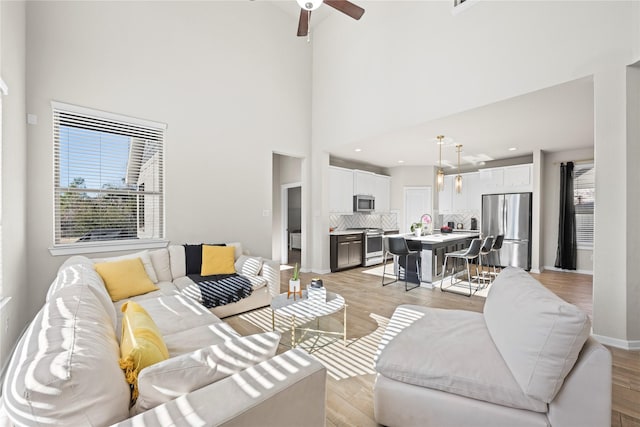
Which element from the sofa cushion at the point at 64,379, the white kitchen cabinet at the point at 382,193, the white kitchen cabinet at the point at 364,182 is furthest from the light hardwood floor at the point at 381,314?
the white kitchen cabinet at the point at 382,193

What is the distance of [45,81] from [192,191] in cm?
199

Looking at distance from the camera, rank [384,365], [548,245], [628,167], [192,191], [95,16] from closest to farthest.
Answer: [384,365], [628,167], [95,16], [192,191], [548,245]

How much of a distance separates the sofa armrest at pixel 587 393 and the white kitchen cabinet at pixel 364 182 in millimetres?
5863

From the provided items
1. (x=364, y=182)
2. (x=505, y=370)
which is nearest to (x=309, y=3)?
(x=505, y=370)

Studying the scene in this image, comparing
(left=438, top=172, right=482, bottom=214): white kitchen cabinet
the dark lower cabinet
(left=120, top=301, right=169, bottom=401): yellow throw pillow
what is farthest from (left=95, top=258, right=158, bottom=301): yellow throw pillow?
(left=438, top=172, right=482, bottom=214): white kitchen cabinet

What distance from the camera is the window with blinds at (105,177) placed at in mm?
3314

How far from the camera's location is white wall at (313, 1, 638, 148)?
2854 millimetres

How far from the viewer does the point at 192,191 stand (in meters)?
4.31

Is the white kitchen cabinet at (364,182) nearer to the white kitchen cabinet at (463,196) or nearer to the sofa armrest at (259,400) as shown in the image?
the white kitchen cabinet at (463,196)

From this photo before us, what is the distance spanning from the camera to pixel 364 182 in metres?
7.27

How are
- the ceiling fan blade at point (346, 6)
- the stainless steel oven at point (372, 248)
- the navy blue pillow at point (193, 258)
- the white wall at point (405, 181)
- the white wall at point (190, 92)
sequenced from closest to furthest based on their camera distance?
1. the ceiling fan blade at point (346, 6)
2. the white wall at point (190, 92)
3. the navy blue pillow at point (193, 258)
4. the stainless steel oven at point (372, 248)
5. the white wall at point (405, 181)

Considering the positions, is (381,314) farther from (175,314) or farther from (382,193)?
(382,193)

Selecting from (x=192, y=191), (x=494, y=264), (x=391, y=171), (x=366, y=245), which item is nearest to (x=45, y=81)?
(x=192, y=191)

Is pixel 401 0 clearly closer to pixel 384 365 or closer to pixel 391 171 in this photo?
pixel 391 171
